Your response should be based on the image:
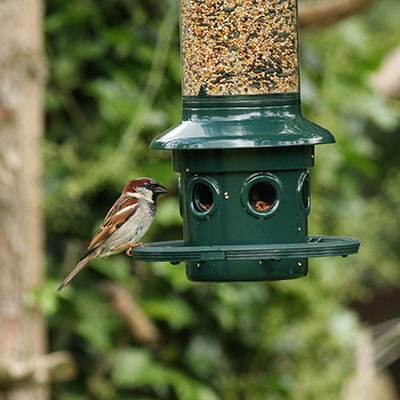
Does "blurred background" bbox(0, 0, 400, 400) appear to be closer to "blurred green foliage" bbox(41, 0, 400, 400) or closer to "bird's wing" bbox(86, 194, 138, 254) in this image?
"blurred green foliage" bbox(41, 0, 400, 400)

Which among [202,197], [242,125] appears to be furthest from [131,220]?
[242,125]

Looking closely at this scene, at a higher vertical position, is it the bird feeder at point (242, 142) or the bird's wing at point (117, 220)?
the bird feeder at point (242, 142)

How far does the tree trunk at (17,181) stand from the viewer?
580 cm

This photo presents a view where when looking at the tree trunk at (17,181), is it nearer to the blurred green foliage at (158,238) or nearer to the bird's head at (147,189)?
the blurred green foliage at (158,238)

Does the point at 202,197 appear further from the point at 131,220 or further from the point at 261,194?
the point at 131,220

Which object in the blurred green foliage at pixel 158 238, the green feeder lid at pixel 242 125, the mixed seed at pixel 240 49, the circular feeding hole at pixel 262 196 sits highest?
the mixed seed at pixel 240 49

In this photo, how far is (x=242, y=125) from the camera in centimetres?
443

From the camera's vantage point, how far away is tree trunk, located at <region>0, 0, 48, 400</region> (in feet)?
19.0

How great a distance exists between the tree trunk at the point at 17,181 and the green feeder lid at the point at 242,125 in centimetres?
139

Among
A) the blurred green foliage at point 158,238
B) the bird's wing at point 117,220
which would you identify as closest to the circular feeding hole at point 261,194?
the bird's wing at point 117,220

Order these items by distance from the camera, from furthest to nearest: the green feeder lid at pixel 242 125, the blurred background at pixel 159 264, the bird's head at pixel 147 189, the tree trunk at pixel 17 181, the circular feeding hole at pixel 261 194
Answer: the blurred background at pixel 159 264
the tree trunk at pixel 17 181
the bird's head at pixel 147 189
the circular feeding hole at pixel 261 194
the green feeder lid at pixel 242 125

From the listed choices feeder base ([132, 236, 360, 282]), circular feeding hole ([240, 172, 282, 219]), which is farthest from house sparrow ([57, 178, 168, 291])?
circular feeding hole ([240, 172, 282, 219])

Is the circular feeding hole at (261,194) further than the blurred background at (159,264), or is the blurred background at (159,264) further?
the blurred background at (159,264)

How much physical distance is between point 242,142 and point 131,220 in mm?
856
